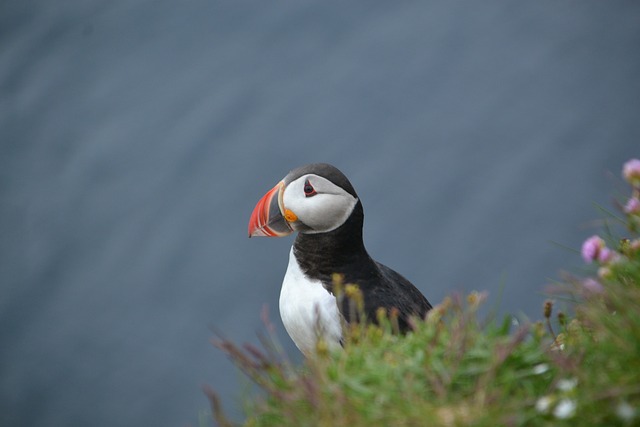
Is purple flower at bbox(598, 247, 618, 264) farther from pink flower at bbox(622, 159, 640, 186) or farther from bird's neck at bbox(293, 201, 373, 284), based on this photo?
bird's neck at bbox(293, 201, 373, 284)

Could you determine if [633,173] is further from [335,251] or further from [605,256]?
[335,251]

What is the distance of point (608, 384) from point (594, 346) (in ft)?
0.62

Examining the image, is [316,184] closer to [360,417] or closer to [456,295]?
[456,295]

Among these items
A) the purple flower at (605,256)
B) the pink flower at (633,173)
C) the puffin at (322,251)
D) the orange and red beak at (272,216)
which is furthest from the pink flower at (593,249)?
the orange and red beak at (272,216)

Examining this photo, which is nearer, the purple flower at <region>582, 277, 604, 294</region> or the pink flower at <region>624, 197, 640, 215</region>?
the purple flower at <region>582, 277, 604, 294</region>

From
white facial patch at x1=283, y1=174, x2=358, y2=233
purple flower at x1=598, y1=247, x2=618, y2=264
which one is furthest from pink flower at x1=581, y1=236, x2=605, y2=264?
white facial patch at x1=283, y1=174, x2=358, y2=233

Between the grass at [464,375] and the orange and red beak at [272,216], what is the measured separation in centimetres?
80

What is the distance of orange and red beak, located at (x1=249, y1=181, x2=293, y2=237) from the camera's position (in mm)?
2422

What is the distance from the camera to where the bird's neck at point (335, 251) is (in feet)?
7.99

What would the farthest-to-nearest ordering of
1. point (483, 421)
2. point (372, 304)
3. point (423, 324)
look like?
1. point (372, 304)
2. point (423, 324)
3. point (483, 421)

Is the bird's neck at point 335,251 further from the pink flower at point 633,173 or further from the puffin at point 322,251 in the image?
the pink flower at point 633,173

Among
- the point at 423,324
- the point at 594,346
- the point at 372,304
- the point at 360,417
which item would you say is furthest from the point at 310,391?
the point at 372,304

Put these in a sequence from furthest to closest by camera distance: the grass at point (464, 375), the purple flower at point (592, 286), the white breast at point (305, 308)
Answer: the white breast at point (305, 308), the purple flower at point (592, 286), the grass at point (464, 375)

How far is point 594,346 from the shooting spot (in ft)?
5.00
